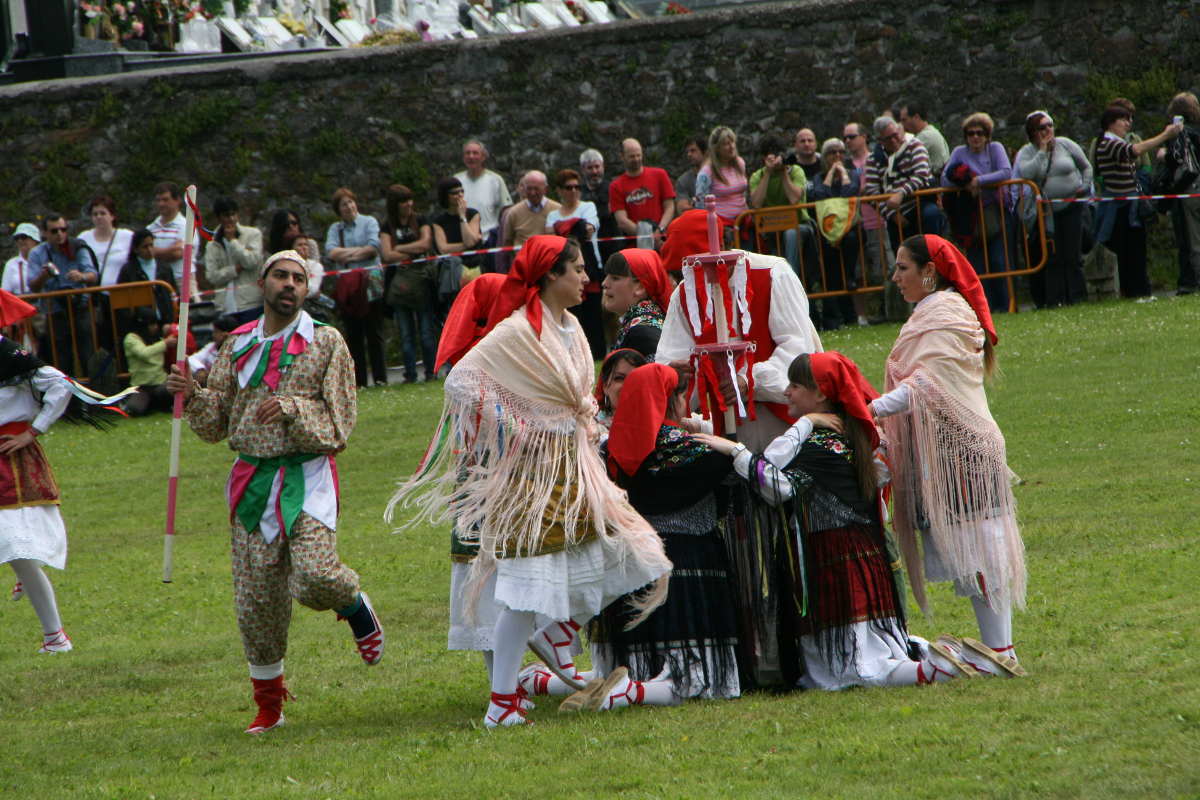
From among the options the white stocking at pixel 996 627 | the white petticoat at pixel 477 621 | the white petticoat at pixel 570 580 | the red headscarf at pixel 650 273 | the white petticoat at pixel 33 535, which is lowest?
the white stocking at pixel 996 627

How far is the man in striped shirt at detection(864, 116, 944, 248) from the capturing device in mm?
16281

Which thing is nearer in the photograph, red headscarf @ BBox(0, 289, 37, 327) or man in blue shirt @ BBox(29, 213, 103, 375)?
red headscarf @ BBox(0, 289, 37, 327)

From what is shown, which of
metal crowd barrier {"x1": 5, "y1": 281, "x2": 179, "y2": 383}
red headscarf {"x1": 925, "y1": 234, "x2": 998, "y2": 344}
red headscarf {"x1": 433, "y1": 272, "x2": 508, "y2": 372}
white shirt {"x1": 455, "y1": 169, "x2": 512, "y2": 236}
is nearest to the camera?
red headscarf {"x1": 925, "y1": 234, "x2": 998, "y2": 344}

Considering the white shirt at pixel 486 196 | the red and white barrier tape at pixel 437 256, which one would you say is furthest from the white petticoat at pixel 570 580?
the white shirt at pixel 486 196

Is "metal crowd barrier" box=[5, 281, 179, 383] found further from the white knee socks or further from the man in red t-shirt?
the white knee socks

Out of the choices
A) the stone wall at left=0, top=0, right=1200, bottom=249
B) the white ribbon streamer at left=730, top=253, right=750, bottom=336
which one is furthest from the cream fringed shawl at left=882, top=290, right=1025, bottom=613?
the stone wall at left=0, top=0, right=1200, bottom=249

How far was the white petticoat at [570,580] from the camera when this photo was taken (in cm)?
659

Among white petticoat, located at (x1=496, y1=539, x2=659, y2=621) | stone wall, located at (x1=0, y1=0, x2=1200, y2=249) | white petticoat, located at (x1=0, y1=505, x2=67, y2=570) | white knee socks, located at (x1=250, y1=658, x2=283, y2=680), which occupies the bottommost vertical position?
white knee socks, located at (x1=250, y1=658, x2=283, y2=680)

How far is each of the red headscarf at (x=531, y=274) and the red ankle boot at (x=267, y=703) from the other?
1810 mm

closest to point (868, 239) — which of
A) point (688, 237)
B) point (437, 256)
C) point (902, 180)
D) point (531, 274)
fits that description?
point (902, 180)

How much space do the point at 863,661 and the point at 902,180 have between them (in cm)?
1015

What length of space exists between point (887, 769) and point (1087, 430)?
23.3 feet

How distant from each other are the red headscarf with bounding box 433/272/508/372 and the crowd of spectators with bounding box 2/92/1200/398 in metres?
8.66

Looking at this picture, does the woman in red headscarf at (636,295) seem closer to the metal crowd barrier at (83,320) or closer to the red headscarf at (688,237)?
the red headscarf at (688,237)
